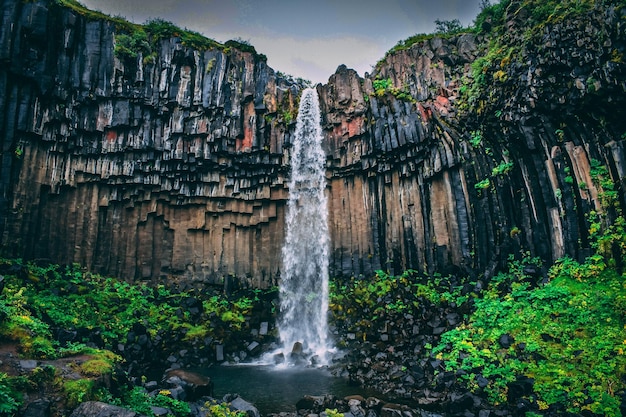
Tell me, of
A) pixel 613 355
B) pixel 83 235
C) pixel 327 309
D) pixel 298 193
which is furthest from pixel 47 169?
pixel 613 355

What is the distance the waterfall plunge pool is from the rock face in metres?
6.50

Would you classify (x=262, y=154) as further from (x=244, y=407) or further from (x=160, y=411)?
(x=160, y=411)

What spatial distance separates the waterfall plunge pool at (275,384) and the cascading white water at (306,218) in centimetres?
525

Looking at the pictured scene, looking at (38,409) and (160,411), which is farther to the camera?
(160,411)

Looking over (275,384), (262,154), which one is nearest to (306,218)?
(262,154)

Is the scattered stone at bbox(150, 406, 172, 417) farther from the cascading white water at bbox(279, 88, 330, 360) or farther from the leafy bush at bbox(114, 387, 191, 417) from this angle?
the cascading white water at bbox(279, 88, 330, 360)

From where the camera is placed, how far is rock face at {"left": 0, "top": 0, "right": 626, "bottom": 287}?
14.6m

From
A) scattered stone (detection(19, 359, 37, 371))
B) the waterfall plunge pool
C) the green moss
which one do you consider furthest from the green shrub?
the waterfall plunge pool

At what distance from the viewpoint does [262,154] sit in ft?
74.3

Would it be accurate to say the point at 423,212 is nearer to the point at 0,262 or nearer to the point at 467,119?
the point at 467,119

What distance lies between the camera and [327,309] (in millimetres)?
21328

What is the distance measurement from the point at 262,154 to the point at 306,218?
444cm

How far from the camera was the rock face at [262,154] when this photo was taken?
14.6 meters

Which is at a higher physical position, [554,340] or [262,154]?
[262,154]
